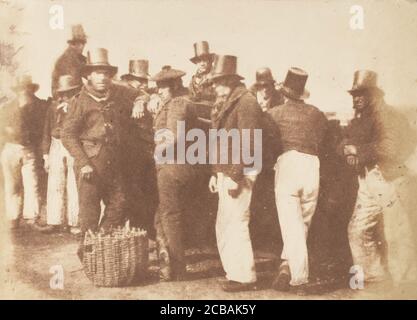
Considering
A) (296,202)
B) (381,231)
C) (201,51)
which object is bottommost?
(381,231)

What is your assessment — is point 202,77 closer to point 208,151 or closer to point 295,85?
point 208,151

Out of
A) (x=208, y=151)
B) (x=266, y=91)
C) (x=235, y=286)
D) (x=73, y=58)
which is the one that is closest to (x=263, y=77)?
(x=266, y=91)

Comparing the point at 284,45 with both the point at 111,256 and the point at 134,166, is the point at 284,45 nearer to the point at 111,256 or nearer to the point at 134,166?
the point at 134,166

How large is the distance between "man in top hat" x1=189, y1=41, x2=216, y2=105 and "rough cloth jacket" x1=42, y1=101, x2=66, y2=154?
118cm

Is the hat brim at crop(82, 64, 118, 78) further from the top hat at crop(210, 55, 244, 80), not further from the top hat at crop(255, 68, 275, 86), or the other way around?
the top hat at crop(255, 68, 275, 86)

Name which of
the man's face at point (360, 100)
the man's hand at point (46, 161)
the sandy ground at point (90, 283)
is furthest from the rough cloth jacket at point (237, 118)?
the man's hand at point (46, 161)

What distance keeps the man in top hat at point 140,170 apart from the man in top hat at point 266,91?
0.98m

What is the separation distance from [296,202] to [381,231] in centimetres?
82

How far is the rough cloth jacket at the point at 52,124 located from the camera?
500cm

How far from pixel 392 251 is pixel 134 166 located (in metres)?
2.40

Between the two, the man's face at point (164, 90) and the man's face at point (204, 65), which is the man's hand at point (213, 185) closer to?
the man's face at point (164, 90)

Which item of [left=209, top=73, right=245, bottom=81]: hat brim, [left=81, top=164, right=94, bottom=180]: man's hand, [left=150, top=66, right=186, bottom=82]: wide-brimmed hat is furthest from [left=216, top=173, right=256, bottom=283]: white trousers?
[left=81, top=164, right=94, bottom=180]: man's hand

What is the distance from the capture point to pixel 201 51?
4949mm
